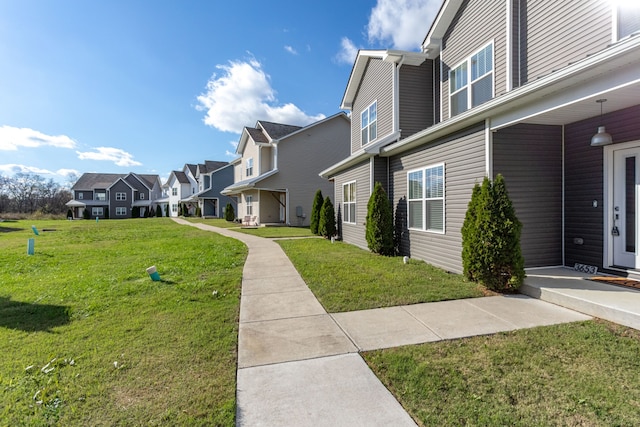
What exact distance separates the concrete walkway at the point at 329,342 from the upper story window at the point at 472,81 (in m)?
5.72

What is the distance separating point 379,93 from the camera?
37.8 feet

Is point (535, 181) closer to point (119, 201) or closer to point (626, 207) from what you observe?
point (626, 207)

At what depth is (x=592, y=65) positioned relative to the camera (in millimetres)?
3773

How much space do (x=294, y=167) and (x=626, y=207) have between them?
58.8 ft

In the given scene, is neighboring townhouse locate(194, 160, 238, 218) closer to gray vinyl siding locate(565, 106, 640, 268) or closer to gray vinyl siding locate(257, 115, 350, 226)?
gray vinyl siding locate(257, 115, 350, 226)

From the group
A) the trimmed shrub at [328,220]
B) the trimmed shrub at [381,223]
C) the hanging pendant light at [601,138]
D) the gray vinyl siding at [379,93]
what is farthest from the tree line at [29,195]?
the hanging pendant light at [601,138]

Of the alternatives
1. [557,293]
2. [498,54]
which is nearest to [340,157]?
[498,54]

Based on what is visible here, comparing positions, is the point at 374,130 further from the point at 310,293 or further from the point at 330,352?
the point at 330,352

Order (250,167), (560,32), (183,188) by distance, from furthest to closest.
Answer: (183,188) → (250,167) → (560,32)

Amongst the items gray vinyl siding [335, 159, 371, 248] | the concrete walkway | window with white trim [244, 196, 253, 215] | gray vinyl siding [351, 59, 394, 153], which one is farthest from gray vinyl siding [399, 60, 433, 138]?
window with white trim [244, 196, 253, 215]

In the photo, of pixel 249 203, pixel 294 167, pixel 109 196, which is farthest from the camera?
pixel 109 196

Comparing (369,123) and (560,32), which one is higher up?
(560,32)

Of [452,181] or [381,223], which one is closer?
[452,181]

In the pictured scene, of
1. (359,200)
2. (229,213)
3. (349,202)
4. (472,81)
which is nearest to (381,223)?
(359,200)
